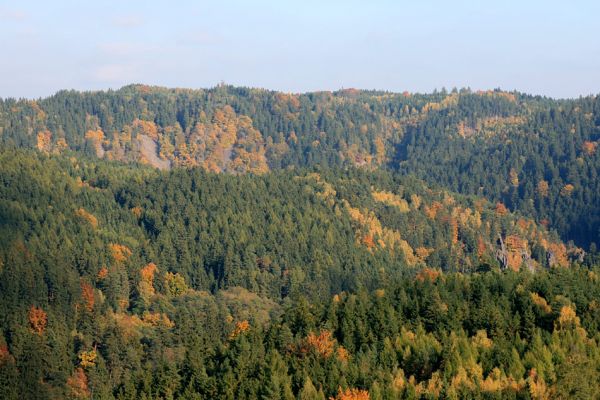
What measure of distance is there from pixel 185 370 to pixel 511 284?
55699 mm

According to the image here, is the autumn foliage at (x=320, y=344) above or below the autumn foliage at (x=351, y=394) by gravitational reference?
above

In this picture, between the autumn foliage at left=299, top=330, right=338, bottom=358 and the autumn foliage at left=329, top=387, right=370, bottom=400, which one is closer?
the autumn foliage at left=329, top=387, right=370, bottom=400

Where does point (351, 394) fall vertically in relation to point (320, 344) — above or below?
below

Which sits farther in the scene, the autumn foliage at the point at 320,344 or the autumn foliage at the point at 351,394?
the autumn foliage at the point at 320,344

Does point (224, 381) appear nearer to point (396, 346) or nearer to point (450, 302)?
point (396, 346)

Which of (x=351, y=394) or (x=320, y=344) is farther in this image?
(x=320, y=344)

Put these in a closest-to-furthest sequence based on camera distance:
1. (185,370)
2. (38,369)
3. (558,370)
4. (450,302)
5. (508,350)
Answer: (558,370) < (508,350) < (185,370) < (450,302) < (38,369)

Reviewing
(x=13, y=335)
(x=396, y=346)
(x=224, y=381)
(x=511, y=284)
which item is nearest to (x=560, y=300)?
(x=511, y=284)

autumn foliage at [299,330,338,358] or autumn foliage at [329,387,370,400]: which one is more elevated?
autumn foliage at [299,330,338,358]

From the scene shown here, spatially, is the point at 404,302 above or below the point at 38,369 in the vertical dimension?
above

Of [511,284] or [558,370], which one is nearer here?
[558,370]

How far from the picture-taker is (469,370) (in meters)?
145

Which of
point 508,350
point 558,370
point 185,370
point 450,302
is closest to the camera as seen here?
point 558,370

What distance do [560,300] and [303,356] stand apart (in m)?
39.4
